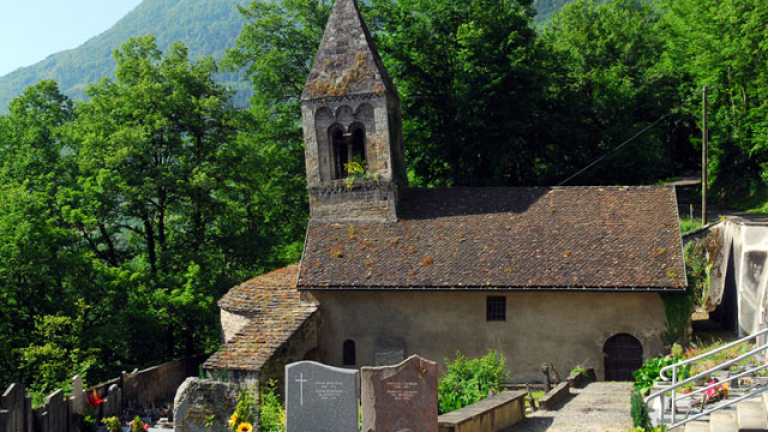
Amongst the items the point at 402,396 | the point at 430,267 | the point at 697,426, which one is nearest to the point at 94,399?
the point at 430,267

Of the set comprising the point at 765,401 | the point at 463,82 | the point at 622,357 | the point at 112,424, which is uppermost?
the point at 463,82

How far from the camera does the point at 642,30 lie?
177ft

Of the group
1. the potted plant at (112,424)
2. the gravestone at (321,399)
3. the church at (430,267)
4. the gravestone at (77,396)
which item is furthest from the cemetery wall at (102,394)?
the gravestone at (321,399)

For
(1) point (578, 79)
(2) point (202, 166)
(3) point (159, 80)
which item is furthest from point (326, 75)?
(1) point (578, 79)

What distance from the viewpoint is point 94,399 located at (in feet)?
72.7

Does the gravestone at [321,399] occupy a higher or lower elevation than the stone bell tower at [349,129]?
lower

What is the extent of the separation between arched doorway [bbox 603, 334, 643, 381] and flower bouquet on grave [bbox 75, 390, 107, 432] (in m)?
15.4

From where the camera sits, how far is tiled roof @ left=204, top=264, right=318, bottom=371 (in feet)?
72.8

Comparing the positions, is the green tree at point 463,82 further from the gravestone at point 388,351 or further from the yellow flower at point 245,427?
the yellow flower at point 245,427

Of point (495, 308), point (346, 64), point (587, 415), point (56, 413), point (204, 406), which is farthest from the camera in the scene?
point (346, 64)

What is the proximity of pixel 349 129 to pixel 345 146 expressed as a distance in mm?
897

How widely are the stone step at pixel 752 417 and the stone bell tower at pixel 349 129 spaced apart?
54.0 feet

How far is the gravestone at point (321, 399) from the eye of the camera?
1568 centimetres

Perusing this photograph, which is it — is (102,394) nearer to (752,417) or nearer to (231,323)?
(231,323)
